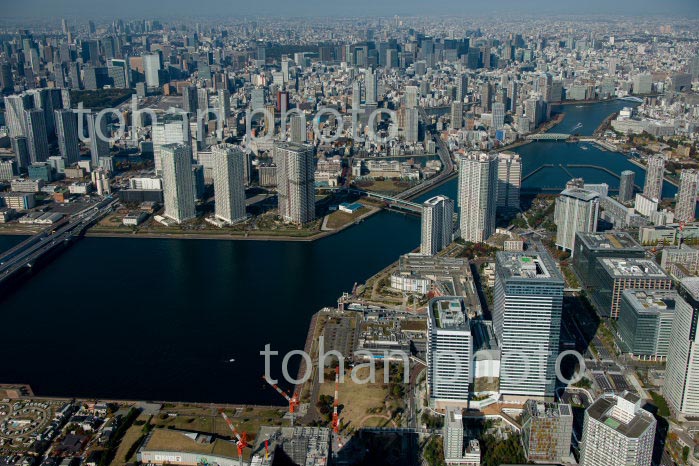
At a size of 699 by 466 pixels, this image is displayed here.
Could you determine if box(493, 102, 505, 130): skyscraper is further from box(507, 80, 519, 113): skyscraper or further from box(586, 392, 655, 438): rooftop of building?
box(586, 392, 655, 438): rooftop of building

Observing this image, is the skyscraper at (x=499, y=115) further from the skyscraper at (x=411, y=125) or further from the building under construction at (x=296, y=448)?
the building under construction at (x=296, y=448)

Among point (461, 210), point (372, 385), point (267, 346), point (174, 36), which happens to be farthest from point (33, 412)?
point (174, 36)

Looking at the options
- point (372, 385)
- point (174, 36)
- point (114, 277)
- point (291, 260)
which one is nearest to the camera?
point (372, 385)

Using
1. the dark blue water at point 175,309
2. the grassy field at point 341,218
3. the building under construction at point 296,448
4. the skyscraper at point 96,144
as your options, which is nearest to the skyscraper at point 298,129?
the skyscraper at point 96,144

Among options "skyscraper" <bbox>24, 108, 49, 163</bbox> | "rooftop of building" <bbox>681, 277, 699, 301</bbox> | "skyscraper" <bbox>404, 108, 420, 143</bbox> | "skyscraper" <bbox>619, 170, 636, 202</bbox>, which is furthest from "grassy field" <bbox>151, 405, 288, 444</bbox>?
"skyscraper" <bbox>404, 108, 420, 143</bbox>

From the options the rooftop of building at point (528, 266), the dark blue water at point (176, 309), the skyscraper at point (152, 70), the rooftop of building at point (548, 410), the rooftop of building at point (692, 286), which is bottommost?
the dark blue water at point (176, 309)

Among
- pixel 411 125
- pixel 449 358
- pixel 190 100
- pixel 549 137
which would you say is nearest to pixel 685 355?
pixel 449 358

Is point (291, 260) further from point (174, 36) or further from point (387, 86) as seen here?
point (174, 36)
